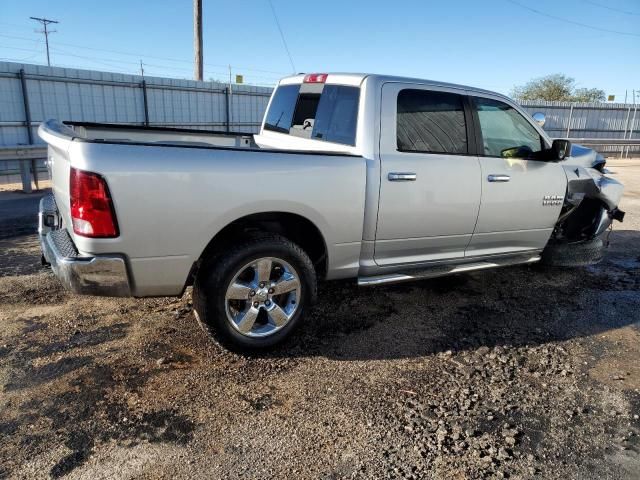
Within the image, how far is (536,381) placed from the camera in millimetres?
3350

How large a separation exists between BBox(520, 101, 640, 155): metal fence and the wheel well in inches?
822

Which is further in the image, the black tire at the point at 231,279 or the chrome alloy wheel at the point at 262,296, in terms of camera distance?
the chrome alloy wheel at the point at 262,296

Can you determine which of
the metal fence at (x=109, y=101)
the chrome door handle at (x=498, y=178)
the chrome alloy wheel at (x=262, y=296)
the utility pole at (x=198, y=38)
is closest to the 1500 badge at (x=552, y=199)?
the chrome door handle at (x=498, y=178)

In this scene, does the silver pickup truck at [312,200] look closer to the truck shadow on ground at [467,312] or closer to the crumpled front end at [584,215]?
the crumpled front end at [584,215]

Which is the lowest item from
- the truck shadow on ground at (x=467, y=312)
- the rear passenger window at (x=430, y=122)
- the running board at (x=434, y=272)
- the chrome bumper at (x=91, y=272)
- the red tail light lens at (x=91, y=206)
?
the truck shadow on ground at (x=467, y=312)

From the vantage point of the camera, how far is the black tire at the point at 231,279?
325cm

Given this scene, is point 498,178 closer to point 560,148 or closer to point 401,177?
point 560,148

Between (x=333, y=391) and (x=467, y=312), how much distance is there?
1866 mm

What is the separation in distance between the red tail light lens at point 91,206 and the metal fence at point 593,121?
22218mm

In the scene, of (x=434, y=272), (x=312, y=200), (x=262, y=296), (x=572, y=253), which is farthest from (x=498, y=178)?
(x=262, y=296)

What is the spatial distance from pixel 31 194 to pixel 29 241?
4334 mm

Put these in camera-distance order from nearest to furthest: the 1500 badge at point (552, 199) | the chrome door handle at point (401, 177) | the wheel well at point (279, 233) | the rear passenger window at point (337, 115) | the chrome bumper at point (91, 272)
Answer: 1. the chrome bumper at point (91, 272)
2. the wheel well at point (279, 233)
3. the chrome door handle at point (401, 177)
4. the rear passenger window at point (337, 115)
5. the 1500 badge at point (552, 199)

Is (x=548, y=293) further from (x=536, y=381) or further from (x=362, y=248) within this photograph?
(x=362, y=248)

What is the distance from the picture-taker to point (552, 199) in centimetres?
479
